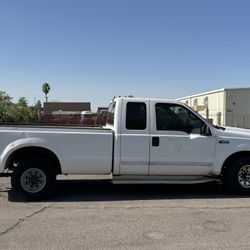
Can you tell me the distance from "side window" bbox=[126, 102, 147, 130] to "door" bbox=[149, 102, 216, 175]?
7.4 inches

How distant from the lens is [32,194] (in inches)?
329

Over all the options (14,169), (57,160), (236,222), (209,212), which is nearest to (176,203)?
(209,212)

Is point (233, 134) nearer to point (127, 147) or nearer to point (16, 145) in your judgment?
point (127, 147)

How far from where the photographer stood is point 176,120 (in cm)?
884

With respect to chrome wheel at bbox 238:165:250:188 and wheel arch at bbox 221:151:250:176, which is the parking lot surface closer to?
chrome wheel at bbox 238:165:250:188

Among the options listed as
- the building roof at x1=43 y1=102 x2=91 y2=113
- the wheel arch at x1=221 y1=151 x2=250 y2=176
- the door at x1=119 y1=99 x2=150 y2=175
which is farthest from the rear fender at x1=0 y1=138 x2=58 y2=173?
the building roof at x1=43 y1=102 x2=91 y2=113

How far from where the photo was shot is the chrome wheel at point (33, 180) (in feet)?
27.5

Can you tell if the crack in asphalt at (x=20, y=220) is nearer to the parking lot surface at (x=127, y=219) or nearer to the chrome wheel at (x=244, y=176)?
the parking lot surface at (x=127, y=219)

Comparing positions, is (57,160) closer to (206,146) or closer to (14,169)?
(14,169)

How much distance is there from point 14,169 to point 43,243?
304cm

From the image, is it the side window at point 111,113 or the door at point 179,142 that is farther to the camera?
the side window at point 111,113

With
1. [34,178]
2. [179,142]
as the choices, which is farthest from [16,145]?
[179,142]

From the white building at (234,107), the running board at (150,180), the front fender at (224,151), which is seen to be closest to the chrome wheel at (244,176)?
the front fender at (224,151)

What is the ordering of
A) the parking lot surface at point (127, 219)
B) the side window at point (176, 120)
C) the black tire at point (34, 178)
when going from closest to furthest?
the parking lot surface at point (127, 219)
the black tire at point (34, 178)
the side window at point (176, 120)
